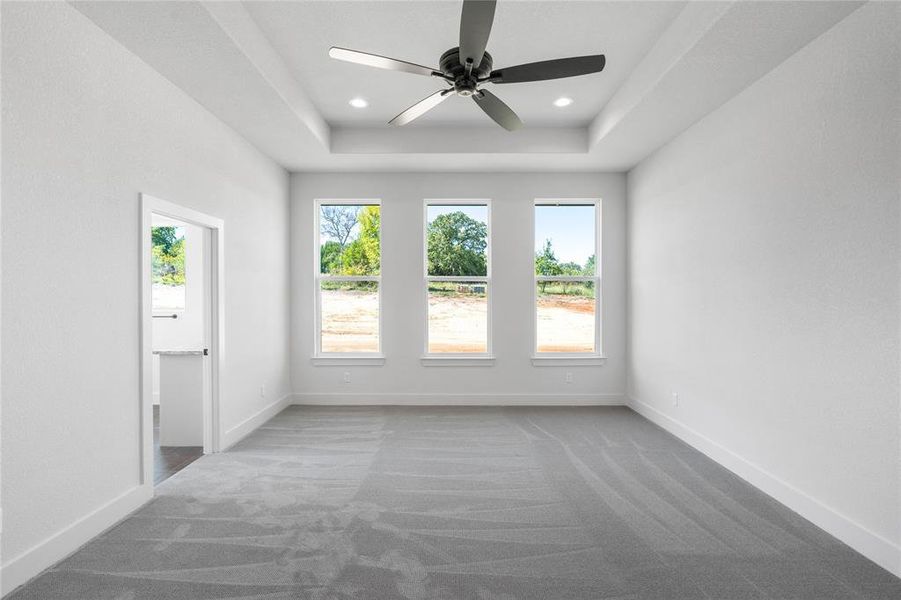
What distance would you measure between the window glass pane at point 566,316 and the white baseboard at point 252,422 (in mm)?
3039

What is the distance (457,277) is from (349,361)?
1.63 meters

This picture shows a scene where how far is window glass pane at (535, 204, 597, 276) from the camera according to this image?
5238mm

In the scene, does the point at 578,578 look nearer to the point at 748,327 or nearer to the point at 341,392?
the point at 748,327

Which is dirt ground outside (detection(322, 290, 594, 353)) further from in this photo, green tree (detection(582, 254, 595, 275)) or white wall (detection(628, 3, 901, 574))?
white wall (detection(628, 3, 901, 574))

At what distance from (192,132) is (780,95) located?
397 cm

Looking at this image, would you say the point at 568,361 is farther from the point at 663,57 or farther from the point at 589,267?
the point at 663,57

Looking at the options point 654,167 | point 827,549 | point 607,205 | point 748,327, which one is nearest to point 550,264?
point 607,205

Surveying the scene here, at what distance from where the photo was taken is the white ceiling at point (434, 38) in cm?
260

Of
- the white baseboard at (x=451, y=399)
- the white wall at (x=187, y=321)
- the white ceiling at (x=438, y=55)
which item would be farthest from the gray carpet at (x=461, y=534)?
the white ceiling at (x=438, y=55)

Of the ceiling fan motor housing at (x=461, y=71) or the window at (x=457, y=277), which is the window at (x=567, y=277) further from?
the ceiling fan motor housing at (x=461, y=71)

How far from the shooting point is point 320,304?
5.25 meters

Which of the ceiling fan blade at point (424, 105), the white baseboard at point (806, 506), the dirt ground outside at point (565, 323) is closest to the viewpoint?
the white baseboard at point (806, 506)

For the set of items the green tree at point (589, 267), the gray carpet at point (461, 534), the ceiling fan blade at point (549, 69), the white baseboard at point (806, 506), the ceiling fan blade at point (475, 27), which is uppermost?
the ceiling fan blade at point (549, 69)

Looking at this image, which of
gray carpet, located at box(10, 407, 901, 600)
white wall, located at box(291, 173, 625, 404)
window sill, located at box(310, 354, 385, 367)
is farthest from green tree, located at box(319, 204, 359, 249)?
gray carpet, located at box(10, 407, 901, 600)
